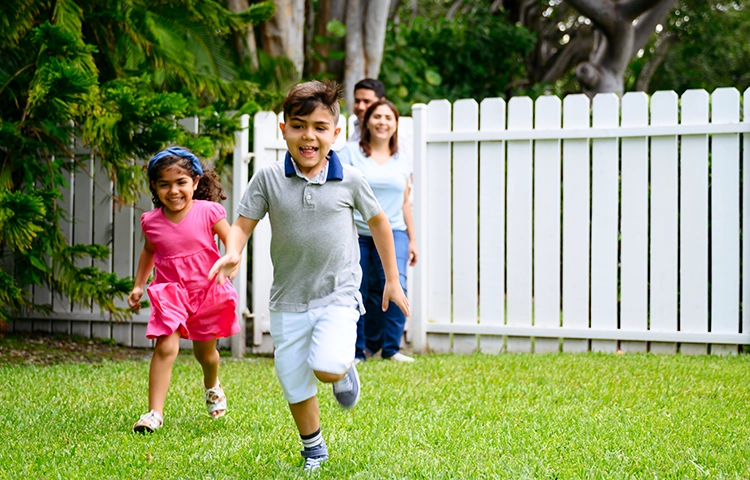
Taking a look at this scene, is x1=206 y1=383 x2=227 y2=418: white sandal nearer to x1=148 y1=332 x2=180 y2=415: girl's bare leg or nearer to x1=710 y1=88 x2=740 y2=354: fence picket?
x1=148 y1=332 x2=180 y2=415: girl's bare leg

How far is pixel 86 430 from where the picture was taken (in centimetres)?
405

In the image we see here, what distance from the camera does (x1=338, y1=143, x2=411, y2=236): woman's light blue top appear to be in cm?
613

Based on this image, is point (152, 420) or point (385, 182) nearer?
point (152, 420)

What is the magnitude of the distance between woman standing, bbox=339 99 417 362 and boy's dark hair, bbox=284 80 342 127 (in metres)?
Result: 2.58

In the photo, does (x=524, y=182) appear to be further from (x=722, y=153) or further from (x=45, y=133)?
(x=45, y=133)

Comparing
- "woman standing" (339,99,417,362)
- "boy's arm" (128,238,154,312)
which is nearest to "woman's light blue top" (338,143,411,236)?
"woman standing" (339,99,417,362)

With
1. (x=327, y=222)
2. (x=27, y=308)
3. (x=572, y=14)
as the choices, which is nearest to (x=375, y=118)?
(x=327, y=222)

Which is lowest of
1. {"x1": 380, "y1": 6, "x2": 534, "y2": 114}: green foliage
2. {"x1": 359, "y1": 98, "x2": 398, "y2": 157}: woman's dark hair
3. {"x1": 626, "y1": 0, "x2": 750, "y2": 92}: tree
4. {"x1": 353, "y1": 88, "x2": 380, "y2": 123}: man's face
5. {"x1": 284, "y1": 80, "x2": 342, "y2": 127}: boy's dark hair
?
{"x1": 284, "y1": 80, "x2": 342, "y2": 127}: boy's dark hair

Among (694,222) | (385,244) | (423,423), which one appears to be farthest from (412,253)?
(385,244)

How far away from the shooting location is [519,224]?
6.79m

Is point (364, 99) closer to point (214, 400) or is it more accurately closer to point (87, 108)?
point (87, 108)

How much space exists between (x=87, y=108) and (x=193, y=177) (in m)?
1.94

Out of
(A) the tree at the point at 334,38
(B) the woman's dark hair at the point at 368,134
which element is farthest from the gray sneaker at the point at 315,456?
(A) the tree at the point at 334,38

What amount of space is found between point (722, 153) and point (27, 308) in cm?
576
